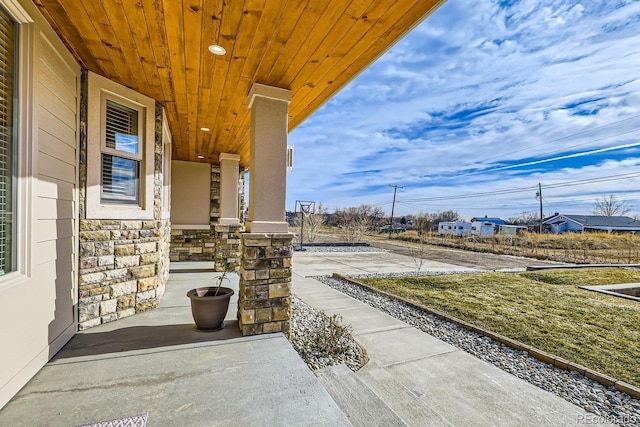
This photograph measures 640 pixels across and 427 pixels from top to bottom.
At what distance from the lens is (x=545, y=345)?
3.21 metres

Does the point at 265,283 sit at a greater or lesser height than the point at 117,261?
lesser

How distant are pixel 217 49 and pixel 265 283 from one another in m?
2.15

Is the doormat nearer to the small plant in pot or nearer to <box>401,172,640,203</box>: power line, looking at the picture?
the small plant in pot

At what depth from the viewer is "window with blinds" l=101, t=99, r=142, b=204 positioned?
3062 mm

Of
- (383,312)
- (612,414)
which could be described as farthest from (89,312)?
(612,414)

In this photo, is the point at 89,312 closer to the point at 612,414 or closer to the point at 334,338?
the point at 334,338

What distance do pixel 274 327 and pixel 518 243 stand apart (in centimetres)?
1854

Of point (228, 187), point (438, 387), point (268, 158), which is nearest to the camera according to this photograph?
point (438, 387)

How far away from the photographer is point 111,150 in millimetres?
3064

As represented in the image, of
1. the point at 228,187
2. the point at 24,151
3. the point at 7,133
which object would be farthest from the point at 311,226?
the point at 7,133

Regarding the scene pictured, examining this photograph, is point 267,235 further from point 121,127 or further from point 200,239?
point 200,239

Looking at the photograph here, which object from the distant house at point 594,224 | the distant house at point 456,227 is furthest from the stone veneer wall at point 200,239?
the distant house at point 594,224

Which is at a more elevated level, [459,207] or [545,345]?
[459,207]

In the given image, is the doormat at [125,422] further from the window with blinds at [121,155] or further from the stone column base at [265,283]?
the window with blinds at [121,155]
